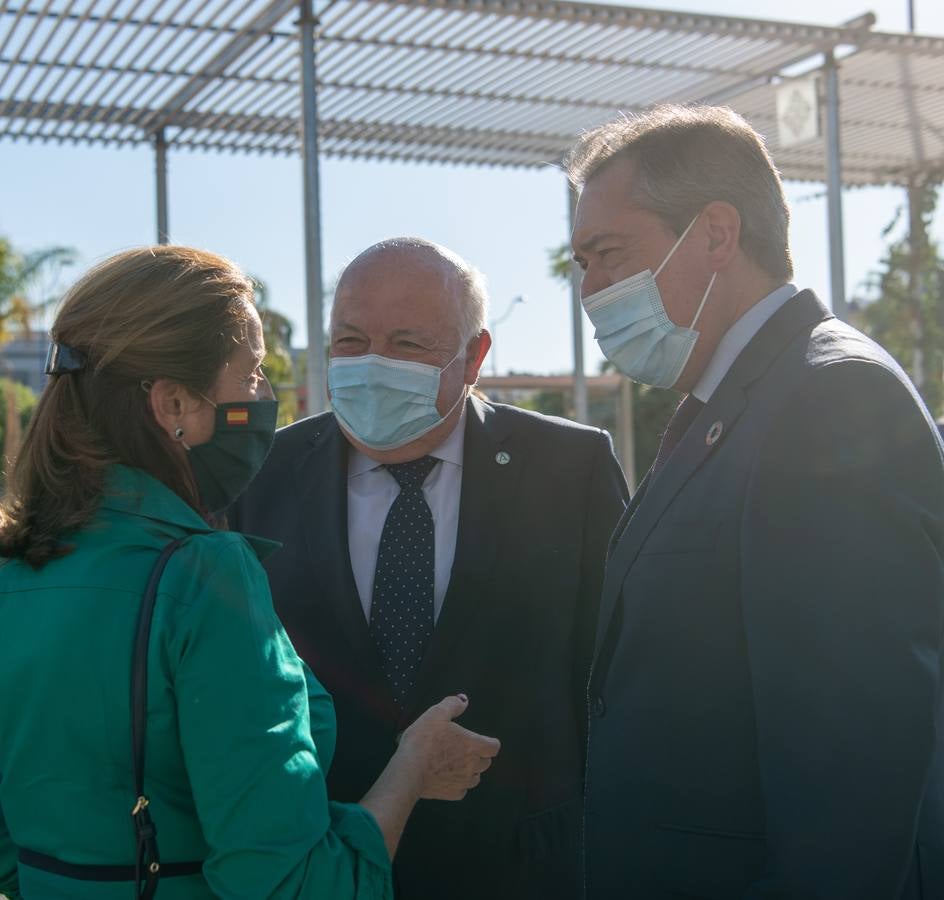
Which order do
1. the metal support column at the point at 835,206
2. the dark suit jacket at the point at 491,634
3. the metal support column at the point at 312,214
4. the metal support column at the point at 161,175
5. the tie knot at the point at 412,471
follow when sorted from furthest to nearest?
the metal support column at the point at 161,175 → the metal support column at the point at 835,206 → the metal support column at the point at 312,214 → the tie knot at the point at 412,471 → the dark suit jacket at the point at 491,634

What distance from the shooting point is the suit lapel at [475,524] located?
2.97 m

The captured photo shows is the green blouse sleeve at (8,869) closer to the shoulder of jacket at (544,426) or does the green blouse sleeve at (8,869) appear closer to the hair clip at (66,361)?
the hair clip at (66,361)

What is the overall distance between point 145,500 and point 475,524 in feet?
4.42

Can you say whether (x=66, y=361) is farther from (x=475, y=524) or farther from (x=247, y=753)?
(x=475, y=524)

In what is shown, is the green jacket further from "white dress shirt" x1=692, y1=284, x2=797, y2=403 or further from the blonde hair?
"white dress shirt" x1=692, y1=284, x2=797, y2=403

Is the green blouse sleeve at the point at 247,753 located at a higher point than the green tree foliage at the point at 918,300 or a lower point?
lower

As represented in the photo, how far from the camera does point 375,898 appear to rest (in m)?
1.87

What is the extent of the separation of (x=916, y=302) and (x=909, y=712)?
14.6m

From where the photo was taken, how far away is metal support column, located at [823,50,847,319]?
730 cm

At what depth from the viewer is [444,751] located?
2.33 metres

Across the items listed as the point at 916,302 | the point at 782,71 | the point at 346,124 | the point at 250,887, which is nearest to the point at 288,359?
the point at 916,302

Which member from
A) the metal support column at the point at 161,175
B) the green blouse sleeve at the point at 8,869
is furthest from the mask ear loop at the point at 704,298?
the metal support column at the point at 161,175

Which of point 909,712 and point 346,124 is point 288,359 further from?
point 909,712

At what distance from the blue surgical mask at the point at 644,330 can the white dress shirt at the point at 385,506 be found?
830 millimetres
